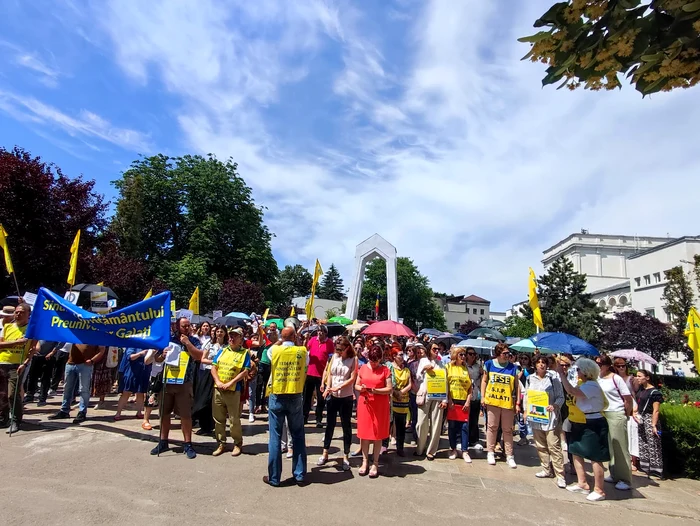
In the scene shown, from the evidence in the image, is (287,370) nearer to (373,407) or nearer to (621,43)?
(373,407)

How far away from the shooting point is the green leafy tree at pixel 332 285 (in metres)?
100

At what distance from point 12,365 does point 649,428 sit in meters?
10.6

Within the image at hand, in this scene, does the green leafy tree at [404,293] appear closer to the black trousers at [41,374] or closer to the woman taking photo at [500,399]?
the black trousers at [41,374]

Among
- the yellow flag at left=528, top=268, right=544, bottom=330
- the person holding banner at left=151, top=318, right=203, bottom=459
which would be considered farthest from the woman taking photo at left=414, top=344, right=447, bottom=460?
the yellow flag at left=528, top=268, right=544, bottom=330

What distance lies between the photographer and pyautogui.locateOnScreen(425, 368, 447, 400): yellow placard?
7312mm

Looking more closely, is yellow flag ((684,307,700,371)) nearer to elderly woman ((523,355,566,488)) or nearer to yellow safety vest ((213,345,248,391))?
elderly woman ((523,355,566,488))

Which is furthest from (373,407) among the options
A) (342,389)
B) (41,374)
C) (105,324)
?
(41,374)

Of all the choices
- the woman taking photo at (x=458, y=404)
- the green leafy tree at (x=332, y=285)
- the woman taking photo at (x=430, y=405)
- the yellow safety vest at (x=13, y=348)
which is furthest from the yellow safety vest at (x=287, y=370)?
the green leafy tree at (x=332, y=285)

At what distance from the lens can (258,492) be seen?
5.11 meters

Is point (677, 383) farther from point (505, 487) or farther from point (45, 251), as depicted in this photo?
point (45, 251)

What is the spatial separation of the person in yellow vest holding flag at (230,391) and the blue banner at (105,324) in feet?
3.23

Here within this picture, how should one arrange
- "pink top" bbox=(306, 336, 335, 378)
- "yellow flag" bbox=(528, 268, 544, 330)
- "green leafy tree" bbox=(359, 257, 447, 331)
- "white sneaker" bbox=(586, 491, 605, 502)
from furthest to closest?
1. "green leafy tree" bbox=(359, 257, 447, 331)
2. "yellow flag" bbox=(528, 268, 544, 330)
3. "pink top" bbox=(306, 336, 335, 378)
4. "white sneaker" bbox=(586, 491, 605, 502)

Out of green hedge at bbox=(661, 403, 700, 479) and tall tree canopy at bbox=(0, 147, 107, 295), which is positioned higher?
tall tree canopy at bbox=(0, 147, 107, 295)

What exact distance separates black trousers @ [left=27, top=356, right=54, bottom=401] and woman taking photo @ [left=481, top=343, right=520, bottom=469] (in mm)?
9170
